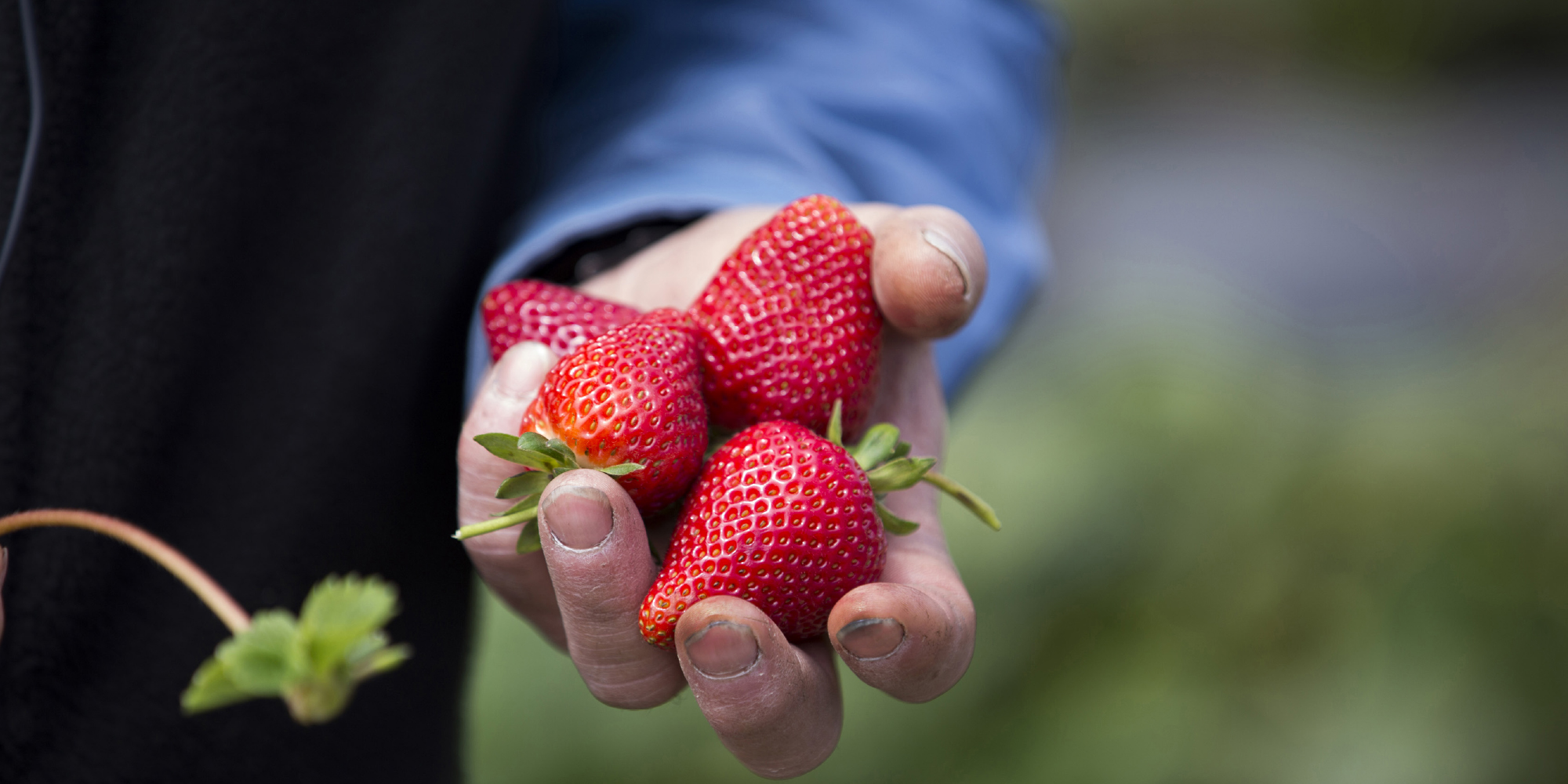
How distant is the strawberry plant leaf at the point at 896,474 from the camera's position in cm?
59

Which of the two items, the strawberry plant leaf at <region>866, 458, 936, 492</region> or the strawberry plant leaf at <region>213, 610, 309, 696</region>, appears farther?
the strawberry plant leaf at <region>866, 458, 936, 492</region>

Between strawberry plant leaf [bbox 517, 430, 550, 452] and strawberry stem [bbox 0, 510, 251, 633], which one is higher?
strawberry stem [bbox 0, 510, 251, 633]

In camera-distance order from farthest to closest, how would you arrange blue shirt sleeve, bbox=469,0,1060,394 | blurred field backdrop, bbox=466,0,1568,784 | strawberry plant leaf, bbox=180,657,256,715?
blurred field backdrop, bbox=466,0,1568,784
blue shirt sleeve, bbox=469,0,1060,394
strawberry plant leaf, bbox=180,657,256,715

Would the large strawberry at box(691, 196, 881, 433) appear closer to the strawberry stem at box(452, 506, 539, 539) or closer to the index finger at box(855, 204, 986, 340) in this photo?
the index finger at box(855, 204, 986, 340)

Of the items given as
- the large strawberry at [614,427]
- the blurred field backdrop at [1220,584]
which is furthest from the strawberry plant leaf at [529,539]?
the blurred field backdrop at [1220,584]

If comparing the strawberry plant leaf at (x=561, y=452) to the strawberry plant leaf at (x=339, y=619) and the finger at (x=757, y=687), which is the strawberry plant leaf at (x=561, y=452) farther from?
the strawberry plant leaf at (x=339, y=619)

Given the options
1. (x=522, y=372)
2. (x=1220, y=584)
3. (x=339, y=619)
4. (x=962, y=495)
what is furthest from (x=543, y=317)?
(x=1220, y=584)

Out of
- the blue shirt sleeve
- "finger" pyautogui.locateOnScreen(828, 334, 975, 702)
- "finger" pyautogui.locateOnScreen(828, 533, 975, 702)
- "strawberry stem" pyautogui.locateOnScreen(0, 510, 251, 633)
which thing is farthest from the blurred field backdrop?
"strawberry stem" pyautogui.locateOnScreen(0, 510, 251, 633)

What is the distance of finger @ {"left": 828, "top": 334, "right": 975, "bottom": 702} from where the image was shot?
0.52 metres

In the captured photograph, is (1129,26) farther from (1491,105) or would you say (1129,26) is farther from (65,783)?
(65,783)

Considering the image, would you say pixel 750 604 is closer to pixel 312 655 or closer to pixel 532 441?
pixel 532 441

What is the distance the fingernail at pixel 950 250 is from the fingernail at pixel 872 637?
21cm

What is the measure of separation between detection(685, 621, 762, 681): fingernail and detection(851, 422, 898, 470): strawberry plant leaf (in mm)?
136

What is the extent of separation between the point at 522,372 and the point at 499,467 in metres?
0.06
